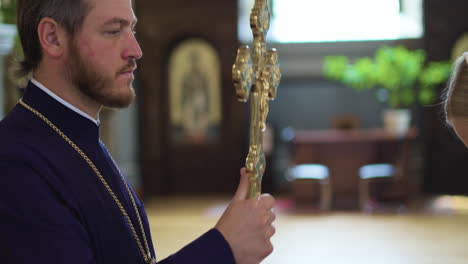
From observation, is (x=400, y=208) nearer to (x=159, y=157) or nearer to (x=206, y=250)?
(x=159, y=157)

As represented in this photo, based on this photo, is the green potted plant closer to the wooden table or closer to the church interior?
the church interior

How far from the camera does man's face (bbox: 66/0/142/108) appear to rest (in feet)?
5.53

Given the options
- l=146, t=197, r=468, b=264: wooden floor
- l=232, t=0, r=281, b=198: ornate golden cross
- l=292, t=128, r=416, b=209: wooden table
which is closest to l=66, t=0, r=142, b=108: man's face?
l=232, t=0, r=281, b=198: ornate golden cross

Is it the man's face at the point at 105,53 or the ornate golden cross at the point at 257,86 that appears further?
the man's face at the point at 105,53

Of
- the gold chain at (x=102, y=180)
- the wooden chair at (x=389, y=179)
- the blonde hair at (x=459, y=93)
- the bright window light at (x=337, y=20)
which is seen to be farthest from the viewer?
the bright window light at (x=337, y=20)

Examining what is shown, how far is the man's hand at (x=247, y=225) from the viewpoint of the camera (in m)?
1.53

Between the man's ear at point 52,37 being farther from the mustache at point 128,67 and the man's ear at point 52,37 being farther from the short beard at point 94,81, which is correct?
the mustache at point 128,67

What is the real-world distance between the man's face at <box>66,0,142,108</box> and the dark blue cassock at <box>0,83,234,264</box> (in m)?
0.14

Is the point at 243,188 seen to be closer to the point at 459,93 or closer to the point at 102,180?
the point at 102,180

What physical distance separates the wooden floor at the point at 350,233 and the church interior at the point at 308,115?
0.11 metres

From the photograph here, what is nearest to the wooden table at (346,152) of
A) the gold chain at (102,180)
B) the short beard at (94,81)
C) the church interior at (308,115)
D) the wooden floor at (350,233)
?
the church interior at (308,115)

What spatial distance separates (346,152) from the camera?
10766 mm

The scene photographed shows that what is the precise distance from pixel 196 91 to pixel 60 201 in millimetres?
11176

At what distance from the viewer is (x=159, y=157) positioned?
12805 millimetres
